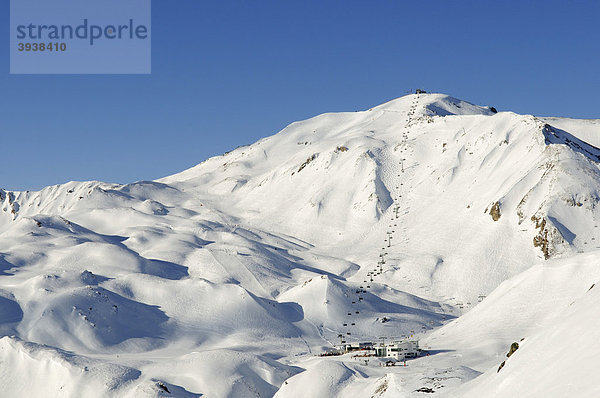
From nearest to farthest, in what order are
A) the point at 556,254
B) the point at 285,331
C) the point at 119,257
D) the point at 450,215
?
1. the point at 285,331
2. the point at 556,254
3. the point at 119,257
4. the point at 450,215

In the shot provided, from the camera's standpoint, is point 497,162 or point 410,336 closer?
point 410,336

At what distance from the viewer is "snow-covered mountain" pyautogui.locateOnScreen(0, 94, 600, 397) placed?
327 ft

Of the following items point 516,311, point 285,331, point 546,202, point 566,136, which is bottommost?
point 285,331

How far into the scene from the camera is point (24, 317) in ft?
440

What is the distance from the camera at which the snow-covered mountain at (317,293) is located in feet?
327

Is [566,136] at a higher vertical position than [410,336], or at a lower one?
higher

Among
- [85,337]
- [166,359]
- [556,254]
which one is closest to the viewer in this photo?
[166,359]

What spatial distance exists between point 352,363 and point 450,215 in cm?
8825

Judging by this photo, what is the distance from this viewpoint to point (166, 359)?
11250 centimetres

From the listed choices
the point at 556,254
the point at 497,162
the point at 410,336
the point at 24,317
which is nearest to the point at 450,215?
the point at 497,162

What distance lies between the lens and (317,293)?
150 metres

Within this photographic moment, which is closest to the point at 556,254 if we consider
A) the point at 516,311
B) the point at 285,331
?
the point at 516,311

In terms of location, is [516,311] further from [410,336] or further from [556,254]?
[556,254]

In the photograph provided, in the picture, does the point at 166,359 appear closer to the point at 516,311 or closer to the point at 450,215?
the point at 516,311
